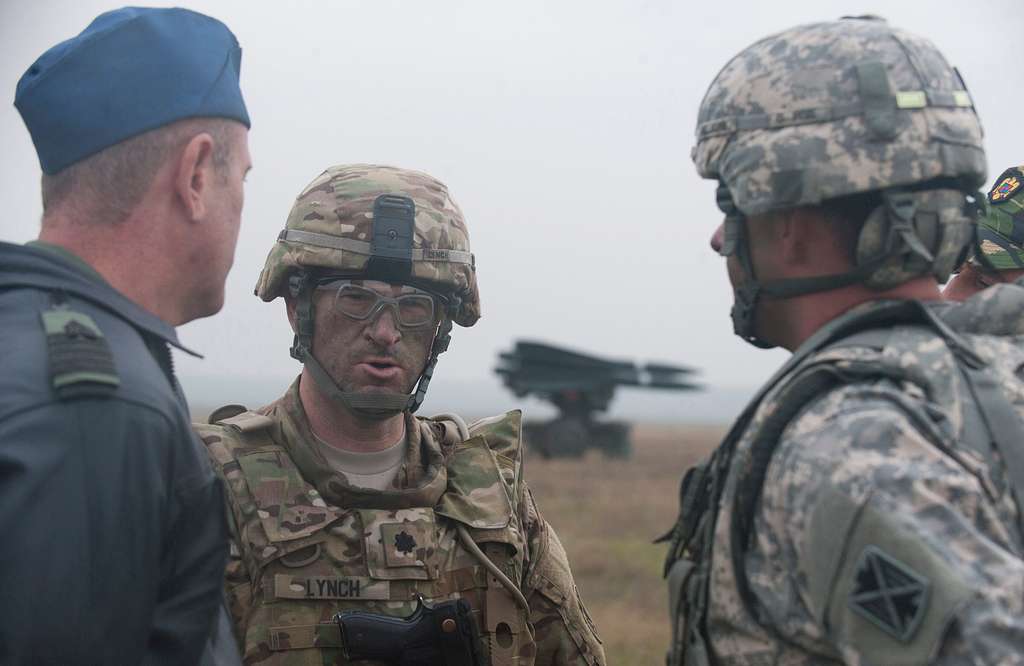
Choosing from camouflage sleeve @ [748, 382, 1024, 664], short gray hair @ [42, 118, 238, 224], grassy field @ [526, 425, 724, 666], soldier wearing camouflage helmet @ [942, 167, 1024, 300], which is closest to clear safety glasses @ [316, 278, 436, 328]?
short gray hair @ [42, 118, 238, 224]

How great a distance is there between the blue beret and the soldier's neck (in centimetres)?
153

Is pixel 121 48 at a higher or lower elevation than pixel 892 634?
higher

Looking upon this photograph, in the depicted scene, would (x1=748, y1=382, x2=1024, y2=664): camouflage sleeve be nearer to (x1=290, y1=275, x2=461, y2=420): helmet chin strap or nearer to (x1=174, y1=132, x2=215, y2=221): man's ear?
(x1=174, y1=132, x2=215, y2=221): man's ear

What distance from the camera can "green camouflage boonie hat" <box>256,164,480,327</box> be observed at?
3762mm

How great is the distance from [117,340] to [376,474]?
1.79m

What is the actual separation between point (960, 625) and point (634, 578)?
9693 mm

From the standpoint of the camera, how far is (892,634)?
1.83 meters

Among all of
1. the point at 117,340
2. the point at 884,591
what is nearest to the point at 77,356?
the point at 117,340

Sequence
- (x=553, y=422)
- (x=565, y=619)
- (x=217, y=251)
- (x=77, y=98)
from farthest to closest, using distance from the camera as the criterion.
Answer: (x=553, y=422) < (x=565, y=619) < (x=217, y=251) < (x=77, y=98)

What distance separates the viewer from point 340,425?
3771 millimetres

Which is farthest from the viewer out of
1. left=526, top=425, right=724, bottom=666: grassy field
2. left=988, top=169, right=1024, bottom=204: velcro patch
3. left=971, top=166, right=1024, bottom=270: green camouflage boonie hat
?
left=526, top=425, right=724, bottom=666: grassy field

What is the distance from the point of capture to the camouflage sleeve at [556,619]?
11.9 feet

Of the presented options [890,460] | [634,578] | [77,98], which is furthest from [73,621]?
[634,578]

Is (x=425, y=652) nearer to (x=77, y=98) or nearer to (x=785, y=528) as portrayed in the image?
(x=785, y=528)
